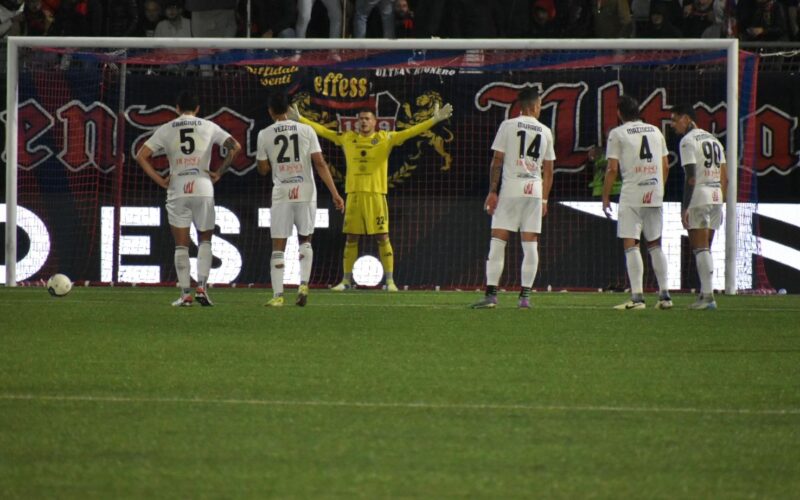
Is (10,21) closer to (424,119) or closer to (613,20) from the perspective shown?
(424,119)

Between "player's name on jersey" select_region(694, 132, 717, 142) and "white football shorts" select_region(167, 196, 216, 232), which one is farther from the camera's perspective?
"player's name on jersey" select_region(694, 132, 717, 142)

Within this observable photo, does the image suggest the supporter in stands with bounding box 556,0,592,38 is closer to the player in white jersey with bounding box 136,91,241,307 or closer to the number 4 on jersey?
the number 4 on jersey

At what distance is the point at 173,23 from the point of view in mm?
17922

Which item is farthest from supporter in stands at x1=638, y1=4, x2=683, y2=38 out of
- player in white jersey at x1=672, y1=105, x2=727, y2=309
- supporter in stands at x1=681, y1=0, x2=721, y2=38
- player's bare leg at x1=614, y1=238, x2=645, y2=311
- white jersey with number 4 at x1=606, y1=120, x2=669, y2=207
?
player's bare leg at x1=614, y1=238, x2=645, y2=311

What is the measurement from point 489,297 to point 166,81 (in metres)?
5.92

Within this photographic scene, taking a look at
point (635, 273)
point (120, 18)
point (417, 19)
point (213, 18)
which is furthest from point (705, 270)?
point (120, 18)

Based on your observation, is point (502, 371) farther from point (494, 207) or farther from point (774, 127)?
point (774, 127)

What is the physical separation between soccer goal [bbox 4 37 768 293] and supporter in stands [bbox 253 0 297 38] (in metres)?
1.18

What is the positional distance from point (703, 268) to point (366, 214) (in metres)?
4.38

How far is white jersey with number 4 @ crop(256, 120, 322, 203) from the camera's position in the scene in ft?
41.7

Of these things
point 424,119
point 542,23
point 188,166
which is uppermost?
point 542,23

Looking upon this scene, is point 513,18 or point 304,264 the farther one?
point 513,18

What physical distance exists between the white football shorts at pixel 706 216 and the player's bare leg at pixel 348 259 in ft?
14.3

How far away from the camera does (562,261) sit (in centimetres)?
1667
